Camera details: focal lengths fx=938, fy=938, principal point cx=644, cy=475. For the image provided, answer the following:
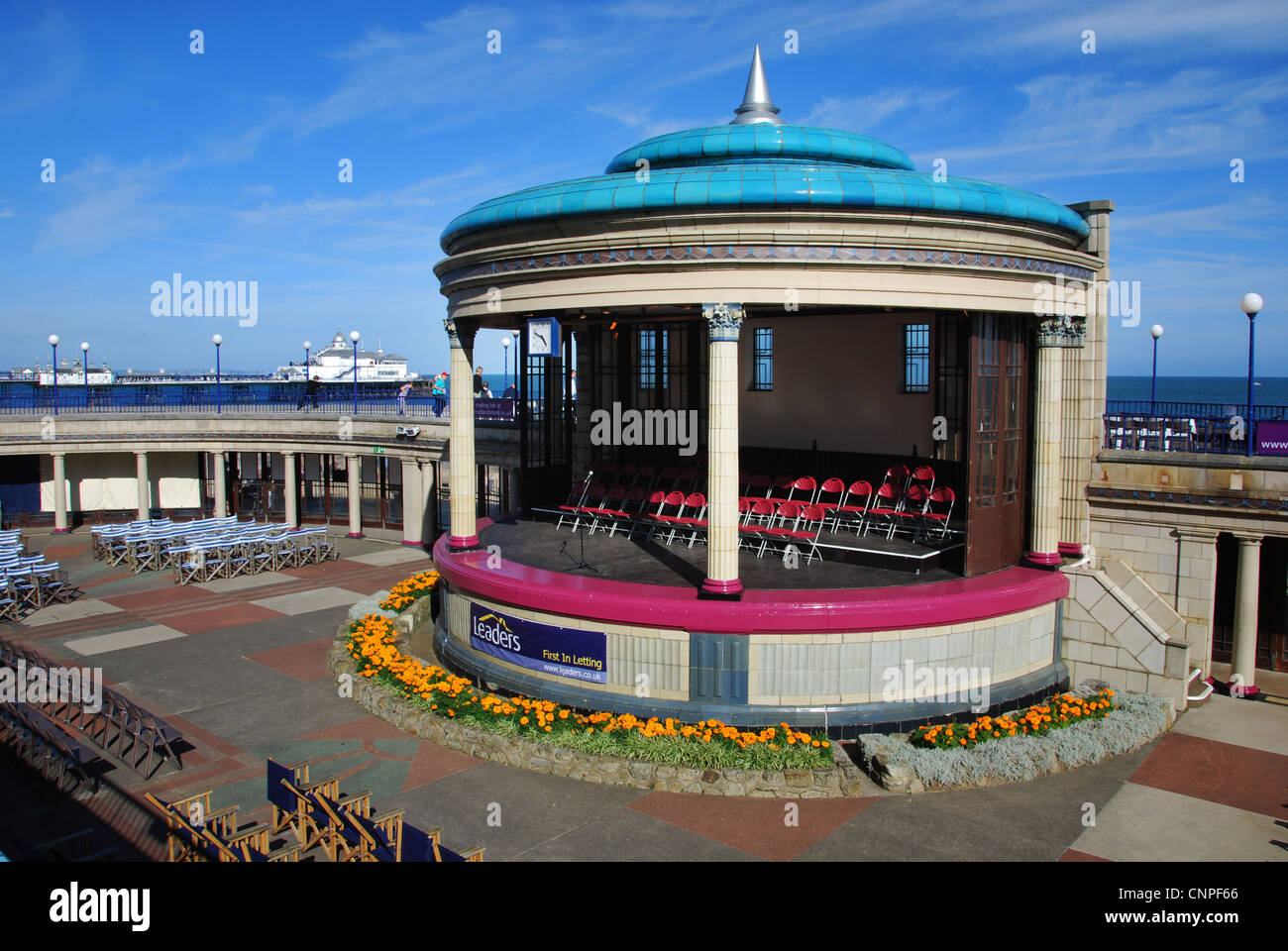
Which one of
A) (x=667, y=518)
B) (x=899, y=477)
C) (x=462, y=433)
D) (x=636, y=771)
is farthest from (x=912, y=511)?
(x=636, y=771)

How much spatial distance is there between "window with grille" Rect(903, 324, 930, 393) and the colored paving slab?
8.10 meters

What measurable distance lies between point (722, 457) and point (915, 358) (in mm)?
8782

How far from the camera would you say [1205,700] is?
15.1 meters

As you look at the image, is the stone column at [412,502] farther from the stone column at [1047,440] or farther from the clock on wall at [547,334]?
the stone column at [1047,440]

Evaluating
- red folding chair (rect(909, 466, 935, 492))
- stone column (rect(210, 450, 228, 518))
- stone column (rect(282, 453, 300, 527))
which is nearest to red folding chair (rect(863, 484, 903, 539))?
red folding chair (rect(909, 466, 935, 492))

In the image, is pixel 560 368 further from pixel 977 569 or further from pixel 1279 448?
pixel 1279 448

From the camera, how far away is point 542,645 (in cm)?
1397

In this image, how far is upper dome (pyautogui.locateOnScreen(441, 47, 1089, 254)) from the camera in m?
12.9

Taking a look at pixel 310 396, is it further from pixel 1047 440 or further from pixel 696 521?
pixel 1047 440

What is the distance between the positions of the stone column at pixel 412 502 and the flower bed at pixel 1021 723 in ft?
64.3

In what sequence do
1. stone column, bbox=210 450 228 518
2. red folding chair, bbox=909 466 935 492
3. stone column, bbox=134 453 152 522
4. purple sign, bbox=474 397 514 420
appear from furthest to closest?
stone column, bbox=210 450 228 518 → stone column, bbox=134 453 152 522 → purple sign, bbox=474 397 514 420 → red folding chair, bbox=909 466 935 492

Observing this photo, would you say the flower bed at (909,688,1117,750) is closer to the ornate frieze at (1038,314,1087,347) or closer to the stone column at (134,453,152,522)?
the ornate frieze at (1038,314,1087,347)

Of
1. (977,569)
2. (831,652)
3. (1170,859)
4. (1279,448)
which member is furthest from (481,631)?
(1279,448)

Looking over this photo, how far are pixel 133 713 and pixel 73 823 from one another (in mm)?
1987
